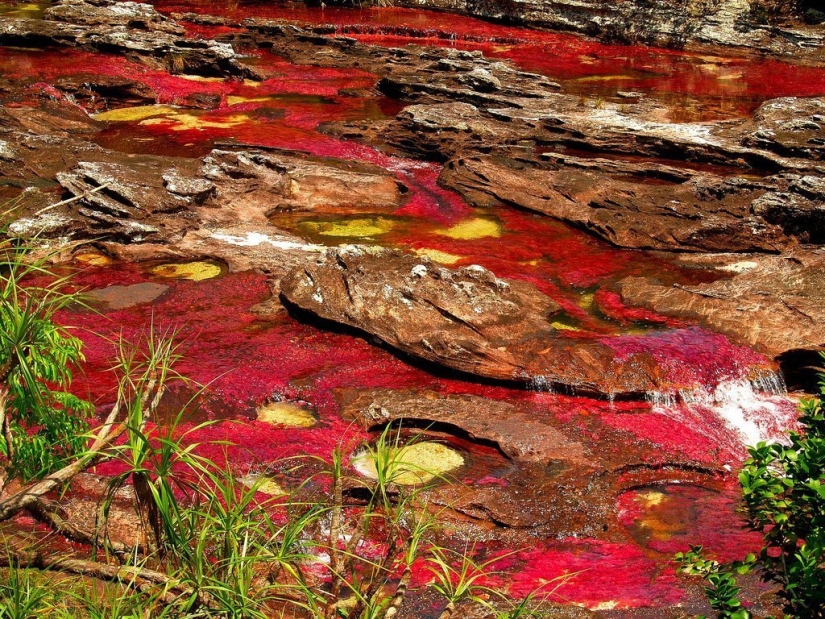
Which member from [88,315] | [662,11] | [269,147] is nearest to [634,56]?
[662,11]

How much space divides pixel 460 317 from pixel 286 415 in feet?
8.37

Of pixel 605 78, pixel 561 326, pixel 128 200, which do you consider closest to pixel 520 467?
pixel 561 326

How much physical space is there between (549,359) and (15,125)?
12079mm

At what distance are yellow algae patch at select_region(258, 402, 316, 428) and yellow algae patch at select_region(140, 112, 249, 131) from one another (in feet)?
37.4

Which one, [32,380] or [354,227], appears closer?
[32,380]

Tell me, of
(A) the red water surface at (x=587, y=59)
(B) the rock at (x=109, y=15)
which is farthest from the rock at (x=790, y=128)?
(B) the rock at (x=109, y=15)

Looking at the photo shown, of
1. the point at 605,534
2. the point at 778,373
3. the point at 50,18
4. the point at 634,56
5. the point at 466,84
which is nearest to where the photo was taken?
the point at 605,534

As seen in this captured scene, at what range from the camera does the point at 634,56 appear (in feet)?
94.5

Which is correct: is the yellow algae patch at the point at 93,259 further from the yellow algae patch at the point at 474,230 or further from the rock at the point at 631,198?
the rock at the point at 631,198

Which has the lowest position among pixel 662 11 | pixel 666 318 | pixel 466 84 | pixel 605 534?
pixel 605 534

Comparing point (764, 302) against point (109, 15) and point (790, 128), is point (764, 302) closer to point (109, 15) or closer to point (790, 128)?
point (790, 128)

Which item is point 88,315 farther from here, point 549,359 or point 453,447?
point 549,359

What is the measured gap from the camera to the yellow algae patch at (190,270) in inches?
479

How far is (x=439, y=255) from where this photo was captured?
13.2 m
